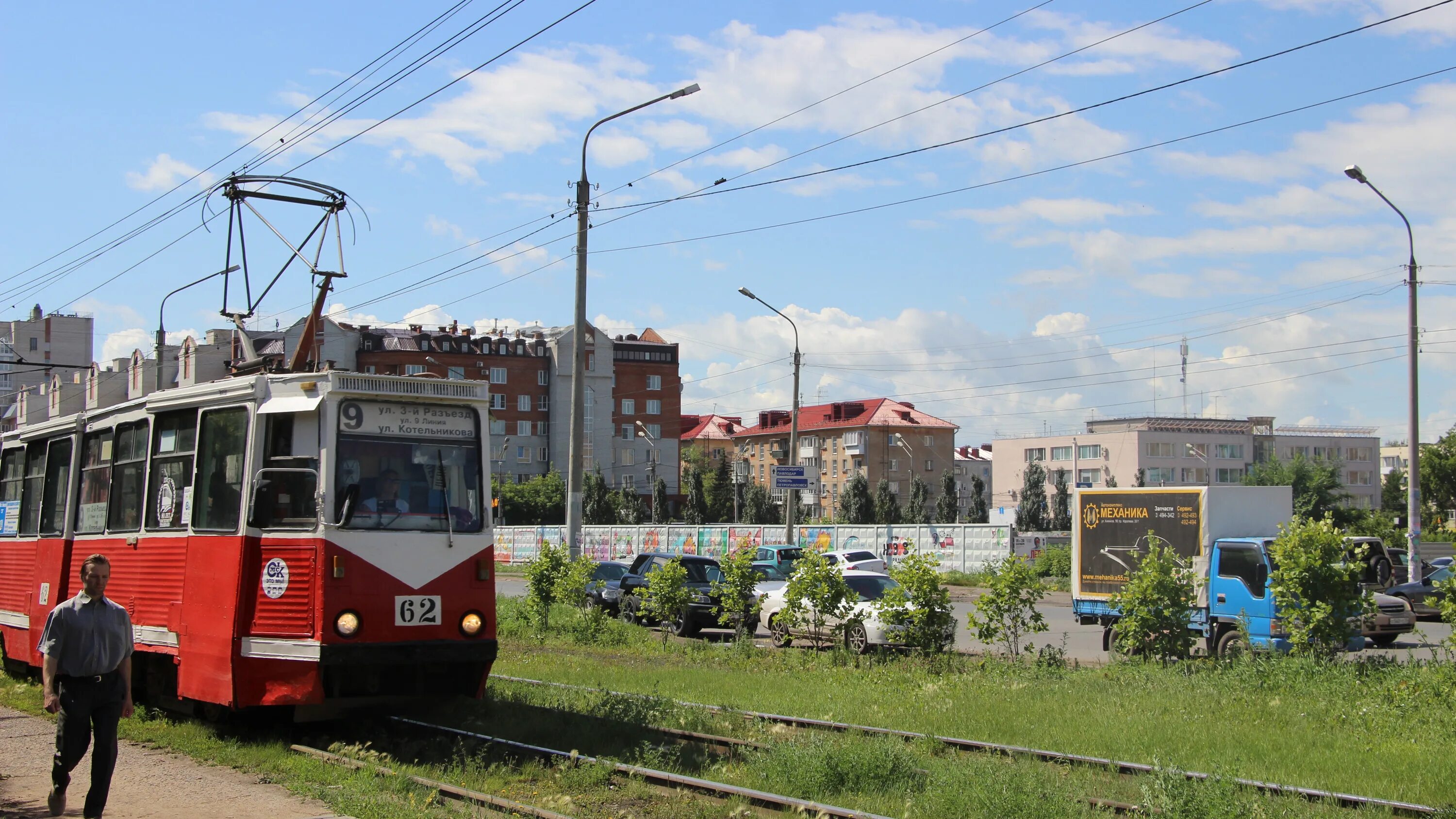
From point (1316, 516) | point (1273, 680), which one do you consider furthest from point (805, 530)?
point (1316, 516)

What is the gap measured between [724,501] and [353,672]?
92686mm

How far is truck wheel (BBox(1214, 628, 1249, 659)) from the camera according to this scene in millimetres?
16016

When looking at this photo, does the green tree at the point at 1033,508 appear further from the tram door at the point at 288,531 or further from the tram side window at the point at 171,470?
A: the tram door at the point at 288,531

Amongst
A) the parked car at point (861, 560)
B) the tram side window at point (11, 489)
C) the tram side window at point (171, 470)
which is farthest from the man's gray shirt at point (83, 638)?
the parked car at point (861, 560)

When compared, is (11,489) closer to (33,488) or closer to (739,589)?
(33,488)

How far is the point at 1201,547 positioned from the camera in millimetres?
19125

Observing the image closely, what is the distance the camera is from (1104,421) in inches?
4574

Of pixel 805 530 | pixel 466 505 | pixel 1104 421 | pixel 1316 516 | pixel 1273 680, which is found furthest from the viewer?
pixel 1104 421

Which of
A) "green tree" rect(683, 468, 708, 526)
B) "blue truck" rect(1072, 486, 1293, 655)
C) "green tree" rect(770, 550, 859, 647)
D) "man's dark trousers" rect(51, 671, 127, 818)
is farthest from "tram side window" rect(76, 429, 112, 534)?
"green tree" rect(683, 468, 708, 526)

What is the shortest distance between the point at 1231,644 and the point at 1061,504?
80.5 meters

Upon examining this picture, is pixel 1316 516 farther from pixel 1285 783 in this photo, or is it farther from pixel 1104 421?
pixel 1285 783

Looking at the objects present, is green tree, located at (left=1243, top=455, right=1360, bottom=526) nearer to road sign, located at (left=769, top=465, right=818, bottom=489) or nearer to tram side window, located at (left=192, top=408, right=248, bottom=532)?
road sign, located at (left=769, top=465, right=818, bottom=489)

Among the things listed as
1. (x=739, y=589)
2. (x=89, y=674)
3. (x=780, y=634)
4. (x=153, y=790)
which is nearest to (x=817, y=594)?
(x=739, y=589)

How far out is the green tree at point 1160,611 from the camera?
15.2 metres
